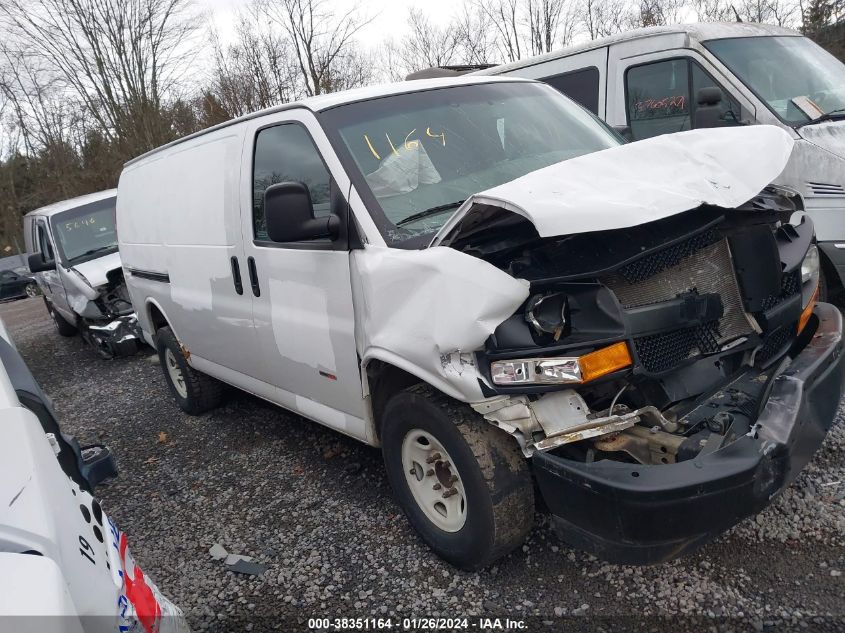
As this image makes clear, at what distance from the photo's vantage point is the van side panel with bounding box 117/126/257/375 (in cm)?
401

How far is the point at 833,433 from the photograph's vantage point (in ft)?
11.8

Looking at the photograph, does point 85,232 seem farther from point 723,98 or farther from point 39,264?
point 723,98

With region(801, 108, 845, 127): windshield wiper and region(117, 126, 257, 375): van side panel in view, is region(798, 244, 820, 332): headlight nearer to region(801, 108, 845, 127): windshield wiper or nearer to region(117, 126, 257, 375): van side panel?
region(801, 108, 845, 127): windshield wiper

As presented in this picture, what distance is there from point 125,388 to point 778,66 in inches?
280

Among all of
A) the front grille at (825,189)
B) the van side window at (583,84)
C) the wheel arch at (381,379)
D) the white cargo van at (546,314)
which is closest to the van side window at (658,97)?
the van side window at (583,84)

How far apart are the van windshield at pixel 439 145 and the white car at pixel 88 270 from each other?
19.5 ft

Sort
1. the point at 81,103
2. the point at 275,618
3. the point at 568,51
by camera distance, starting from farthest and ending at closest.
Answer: the point at 81,103 < the point at 568,51 < the point at 275,618

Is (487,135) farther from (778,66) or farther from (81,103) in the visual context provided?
(81,103)

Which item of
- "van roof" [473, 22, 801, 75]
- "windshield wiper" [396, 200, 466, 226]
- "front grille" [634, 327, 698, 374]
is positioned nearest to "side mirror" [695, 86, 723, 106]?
"van roof" [473, 22, 801, 75]

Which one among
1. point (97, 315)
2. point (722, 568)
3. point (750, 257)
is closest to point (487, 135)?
point (750, 257)

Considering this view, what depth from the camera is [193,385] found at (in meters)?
5.34

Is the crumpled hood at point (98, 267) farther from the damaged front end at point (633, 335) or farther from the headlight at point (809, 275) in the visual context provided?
the headlight at point (809, 275)

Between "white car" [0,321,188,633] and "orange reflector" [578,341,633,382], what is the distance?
1598 millimetres

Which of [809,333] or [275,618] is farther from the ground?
[809,333]
